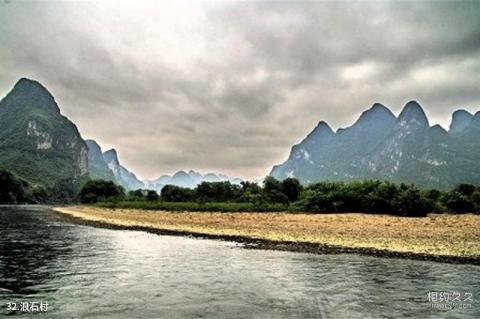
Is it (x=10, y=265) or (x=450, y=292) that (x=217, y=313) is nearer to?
(x=450, y=292)

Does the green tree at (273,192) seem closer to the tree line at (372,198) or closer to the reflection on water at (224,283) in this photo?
the tree line at (372,198)

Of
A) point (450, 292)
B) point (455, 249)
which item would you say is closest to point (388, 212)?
point (455, 249)

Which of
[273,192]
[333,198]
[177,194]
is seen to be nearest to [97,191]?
[177,194]

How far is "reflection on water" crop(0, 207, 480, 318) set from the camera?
16.0 metres

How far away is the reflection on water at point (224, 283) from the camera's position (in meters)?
16.0

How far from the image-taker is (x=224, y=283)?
20.9 meters

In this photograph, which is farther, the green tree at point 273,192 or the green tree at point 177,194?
the green tree at point 177,194

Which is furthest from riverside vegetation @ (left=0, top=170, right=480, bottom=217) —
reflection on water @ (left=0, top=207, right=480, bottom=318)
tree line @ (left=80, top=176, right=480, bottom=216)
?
reflection on water @ (left=0, top=207, right=480, bottom=318)

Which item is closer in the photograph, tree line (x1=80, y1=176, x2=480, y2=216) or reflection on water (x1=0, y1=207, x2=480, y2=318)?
reflection on water (x1=0, y1=207, x2=480, y2=318)

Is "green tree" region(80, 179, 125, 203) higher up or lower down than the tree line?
Result: higher up

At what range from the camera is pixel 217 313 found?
15508mm

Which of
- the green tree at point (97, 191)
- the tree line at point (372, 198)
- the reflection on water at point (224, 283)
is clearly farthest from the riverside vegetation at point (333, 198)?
the green tree at point (97, 191)

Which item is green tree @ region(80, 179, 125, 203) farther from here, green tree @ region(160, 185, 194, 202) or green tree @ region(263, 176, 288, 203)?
green tree @ region(263, 176, 288, 203)

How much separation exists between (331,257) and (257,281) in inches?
379
